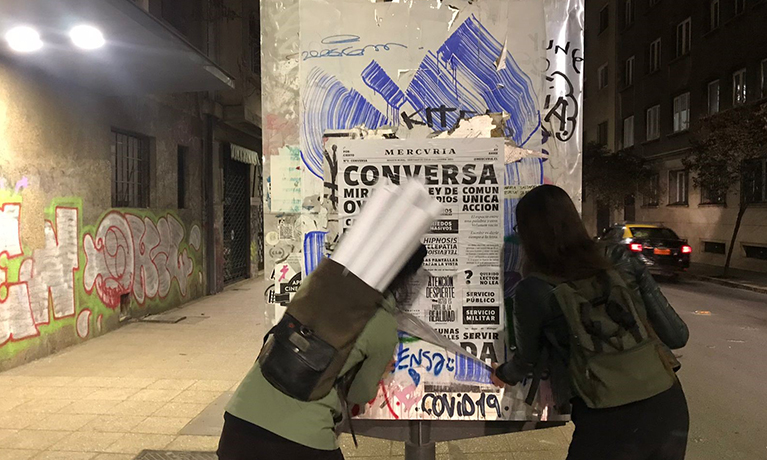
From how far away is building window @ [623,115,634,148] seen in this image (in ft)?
92.9

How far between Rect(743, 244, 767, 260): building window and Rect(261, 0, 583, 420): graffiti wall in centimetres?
1908

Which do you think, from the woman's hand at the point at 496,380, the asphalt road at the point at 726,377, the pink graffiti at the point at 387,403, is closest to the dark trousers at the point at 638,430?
the woman's hand at the point at 496,380

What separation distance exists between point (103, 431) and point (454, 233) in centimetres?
411

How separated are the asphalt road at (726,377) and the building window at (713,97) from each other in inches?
453

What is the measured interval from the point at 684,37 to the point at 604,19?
10084mm

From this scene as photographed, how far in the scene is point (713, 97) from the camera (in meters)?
20.9

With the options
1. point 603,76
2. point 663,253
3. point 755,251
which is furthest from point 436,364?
point 603,76

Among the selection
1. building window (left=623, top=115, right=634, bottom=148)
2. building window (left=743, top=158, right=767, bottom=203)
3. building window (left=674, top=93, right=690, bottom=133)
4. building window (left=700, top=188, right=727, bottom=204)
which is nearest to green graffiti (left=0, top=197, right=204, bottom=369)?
building window (left=743, top=158, right=767, bottom=203)

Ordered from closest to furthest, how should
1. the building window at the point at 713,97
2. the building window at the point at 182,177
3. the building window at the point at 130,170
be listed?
the building window at the point at 130,170
the building window at the point at 182,177
the building window at the point at 713,97

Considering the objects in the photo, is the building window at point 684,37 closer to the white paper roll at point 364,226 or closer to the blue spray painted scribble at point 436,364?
the blue spray painted scribble at point 436,364

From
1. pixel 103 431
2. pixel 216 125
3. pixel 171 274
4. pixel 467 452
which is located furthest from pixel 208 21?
pixel 467 452

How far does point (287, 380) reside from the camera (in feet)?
5.75

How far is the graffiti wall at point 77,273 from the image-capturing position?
662 cm

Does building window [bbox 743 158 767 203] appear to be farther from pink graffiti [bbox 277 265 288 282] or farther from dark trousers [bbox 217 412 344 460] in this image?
dark trousers [bbox 217 412 344 460]
